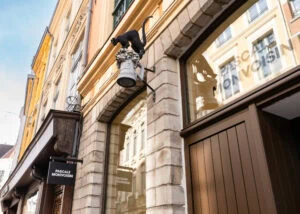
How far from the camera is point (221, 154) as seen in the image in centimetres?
254

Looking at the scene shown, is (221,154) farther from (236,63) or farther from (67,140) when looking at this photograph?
(67,140)

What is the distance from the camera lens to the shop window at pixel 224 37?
2901mm

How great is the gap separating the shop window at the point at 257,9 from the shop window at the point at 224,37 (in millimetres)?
270

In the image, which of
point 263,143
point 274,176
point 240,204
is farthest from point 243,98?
point 240,204

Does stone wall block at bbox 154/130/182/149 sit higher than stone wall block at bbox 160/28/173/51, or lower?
lower

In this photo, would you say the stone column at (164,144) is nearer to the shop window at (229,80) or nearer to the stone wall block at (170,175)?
the stone wall block at (170,175)

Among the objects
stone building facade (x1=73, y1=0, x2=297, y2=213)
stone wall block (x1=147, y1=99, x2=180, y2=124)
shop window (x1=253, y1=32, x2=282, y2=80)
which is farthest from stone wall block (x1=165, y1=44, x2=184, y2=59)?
shop window (x1=253, y1=32, x2=282, y2=80)

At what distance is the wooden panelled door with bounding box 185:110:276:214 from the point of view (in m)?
2.12

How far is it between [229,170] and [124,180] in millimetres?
2302

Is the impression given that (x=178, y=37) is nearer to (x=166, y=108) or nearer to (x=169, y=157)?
(x=166, y=108)

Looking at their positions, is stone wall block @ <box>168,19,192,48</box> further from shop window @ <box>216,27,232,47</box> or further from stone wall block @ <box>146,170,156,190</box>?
stone wall block @ <box>146,170,156,190</box>

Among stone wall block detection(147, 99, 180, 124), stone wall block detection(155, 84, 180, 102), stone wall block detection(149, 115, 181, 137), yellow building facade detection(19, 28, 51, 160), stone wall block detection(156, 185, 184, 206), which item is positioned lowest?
stone wall block detection(156, 185, 184, 206)

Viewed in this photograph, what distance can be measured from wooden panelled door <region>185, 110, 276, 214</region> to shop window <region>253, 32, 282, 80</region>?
15.5 inches

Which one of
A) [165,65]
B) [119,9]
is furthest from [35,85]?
[165,65]
